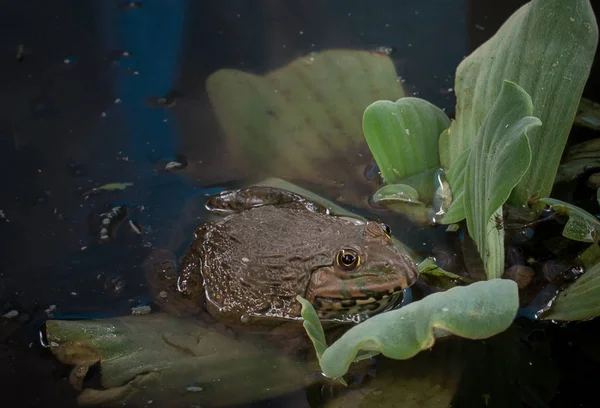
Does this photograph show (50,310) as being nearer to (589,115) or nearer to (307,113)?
(307,113)

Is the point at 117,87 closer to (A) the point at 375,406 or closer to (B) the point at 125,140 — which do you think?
(B) the point at 125,140

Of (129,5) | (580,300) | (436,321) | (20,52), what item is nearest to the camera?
(436,321)

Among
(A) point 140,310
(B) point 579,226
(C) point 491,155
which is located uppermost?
(C) point 491,155

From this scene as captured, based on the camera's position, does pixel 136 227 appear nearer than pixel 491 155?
No

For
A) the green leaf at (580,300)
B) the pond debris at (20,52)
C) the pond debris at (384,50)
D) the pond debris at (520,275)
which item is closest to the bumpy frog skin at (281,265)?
the pond debris at (520,275)

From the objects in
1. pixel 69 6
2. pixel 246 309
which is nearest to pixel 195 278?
pixel 246 309

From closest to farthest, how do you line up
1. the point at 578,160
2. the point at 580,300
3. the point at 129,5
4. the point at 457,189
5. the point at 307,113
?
the point at 580,300 < the point at 457,189 < the point at 578,160 < the point at 307,113 < the point at 129,5

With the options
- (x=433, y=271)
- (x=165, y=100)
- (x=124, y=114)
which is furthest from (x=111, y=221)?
(x=433, y=271)

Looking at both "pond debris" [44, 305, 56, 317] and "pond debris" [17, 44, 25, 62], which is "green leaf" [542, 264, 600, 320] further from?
"pond debris" [17, 44, 25, 62]

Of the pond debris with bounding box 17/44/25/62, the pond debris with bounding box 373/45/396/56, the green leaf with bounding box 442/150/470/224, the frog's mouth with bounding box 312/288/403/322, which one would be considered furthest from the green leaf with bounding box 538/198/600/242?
the pond debris with bounding box 17/44/25/62
